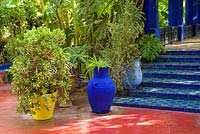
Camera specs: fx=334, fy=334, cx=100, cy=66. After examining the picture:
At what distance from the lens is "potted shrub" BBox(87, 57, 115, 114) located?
17.9 ft

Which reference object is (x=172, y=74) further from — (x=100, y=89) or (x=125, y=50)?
(x=100, y=89)

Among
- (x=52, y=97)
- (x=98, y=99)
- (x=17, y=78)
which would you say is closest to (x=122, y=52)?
(x=98, y=99)

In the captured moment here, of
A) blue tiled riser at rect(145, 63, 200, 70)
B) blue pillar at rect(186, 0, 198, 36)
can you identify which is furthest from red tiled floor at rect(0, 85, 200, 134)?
blue pillar at rect(186, 0, 198, 36)

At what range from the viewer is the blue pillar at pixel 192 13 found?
40.1 ft

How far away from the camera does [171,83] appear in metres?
6.47

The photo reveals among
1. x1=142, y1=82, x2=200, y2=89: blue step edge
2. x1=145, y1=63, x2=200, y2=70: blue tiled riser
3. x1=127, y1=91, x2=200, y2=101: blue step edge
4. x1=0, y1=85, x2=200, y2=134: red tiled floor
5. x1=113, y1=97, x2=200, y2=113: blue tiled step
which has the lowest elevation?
x1=0, y1=85, x2=200, y2=134: red tiled floor

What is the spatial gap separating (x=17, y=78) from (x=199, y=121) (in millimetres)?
2835

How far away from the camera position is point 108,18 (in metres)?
7.30

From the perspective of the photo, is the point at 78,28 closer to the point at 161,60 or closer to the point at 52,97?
the point at 161,60

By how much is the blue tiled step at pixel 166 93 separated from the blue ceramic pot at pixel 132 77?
0.40 ft

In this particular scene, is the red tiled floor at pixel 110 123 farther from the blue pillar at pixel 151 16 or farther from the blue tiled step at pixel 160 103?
the blue pillar at pixel 151 16

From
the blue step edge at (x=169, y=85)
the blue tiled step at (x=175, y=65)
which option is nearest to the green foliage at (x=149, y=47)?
the blue tiled step at (x=175, y=65)

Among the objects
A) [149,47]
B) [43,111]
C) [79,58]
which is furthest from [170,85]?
[43,111]

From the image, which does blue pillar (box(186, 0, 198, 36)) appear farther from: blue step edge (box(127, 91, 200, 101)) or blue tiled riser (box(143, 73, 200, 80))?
blue step edge (box(127, 91, 200, 101))
